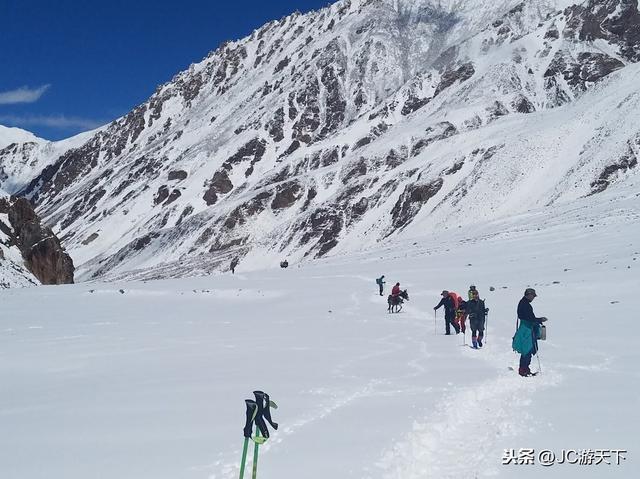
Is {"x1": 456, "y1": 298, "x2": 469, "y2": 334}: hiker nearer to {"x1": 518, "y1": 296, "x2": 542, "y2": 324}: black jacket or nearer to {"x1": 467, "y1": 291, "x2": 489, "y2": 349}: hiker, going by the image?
{"x1": 467, "y1": 291, "x2": 489, "y2": 349}: hiker

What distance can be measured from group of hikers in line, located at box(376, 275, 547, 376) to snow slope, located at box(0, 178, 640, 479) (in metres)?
0.42

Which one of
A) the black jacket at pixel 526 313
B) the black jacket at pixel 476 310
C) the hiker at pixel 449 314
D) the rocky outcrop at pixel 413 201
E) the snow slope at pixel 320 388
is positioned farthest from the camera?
the rocky outcrop at pixel 413 201

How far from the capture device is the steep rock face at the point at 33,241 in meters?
46.4

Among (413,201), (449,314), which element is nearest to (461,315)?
(449,314)

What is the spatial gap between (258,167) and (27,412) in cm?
16897

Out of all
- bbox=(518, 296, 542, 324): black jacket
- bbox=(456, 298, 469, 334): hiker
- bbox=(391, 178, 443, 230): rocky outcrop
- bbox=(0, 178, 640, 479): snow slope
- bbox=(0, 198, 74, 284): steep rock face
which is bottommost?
bbox=(0, 178, 640, 479): snow slope

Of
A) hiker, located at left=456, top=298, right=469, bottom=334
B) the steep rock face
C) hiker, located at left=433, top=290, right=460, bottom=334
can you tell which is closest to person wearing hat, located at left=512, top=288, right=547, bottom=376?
hiker, located at left=456, top=298, right=469, bottom=334

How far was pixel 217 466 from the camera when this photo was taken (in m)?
6.66

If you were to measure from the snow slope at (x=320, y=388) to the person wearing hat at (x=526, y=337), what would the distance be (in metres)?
0.40

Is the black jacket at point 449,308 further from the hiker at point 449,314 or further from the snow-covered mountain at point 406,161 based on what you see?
the snow-covered mountain at point 406,161

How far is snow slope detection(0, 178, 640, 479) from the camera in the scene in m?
6.87

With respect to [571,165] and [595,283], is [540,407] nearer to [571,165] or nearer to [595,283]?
[595,283]

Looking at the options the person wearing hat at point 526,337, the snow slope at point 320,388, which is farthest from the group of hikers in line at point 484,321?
the snow slope at point 320,388

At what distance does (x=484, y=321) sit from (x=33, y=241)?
4336cm
